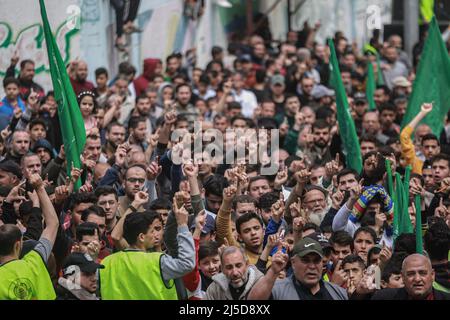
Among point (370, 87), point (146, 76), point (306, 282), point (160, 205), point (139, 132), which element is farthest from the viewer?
point (146, 76)

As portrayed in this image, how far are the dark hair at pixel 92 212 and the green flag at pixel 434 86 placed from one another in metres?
5.60

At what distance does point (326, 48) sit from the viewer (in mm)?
22203

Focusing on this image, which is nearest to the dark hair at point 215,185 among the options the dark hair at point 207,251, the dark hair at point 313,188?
the dark hair at point 313,188

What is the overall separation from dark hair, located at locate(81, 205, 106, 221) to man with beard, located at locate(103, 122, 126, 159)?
3.45m

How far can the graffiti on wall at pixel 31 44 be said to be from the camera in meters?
16.8

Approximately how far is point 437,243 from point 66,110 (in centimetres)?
472

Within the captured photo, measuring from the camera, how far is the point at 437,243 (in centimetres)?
1046

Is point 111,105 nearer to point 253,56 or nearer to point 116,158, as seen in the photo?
point 116,158

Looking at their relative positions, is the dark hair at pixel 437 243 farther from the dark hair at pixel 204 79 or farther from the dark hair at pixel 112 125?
the dark hair at pixel 204 79

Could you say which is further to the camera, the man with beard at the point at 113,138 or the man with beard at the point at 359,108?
the man with beard at the point at 359,108

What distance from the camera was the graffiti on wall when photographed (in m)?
16.8

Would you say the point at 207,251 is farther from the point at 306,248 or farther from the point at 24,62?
the point at 24,62

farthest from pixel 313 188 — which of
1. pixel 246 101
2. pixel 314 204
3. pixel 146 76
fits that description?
pixel 146 76

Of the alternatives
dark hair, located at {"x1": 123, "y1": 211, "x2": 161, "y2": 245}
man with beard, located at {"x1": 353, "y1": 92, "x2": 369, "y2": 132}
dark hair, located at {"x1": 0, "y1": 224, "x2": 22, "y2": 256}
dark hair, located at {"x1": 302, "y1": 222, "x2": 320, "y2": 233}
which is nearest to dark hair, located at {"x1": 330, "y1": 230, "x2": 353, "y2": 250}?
dark hair, located at {"x1": 302, "y1": 222, "x2": 320, "y2": 233}
